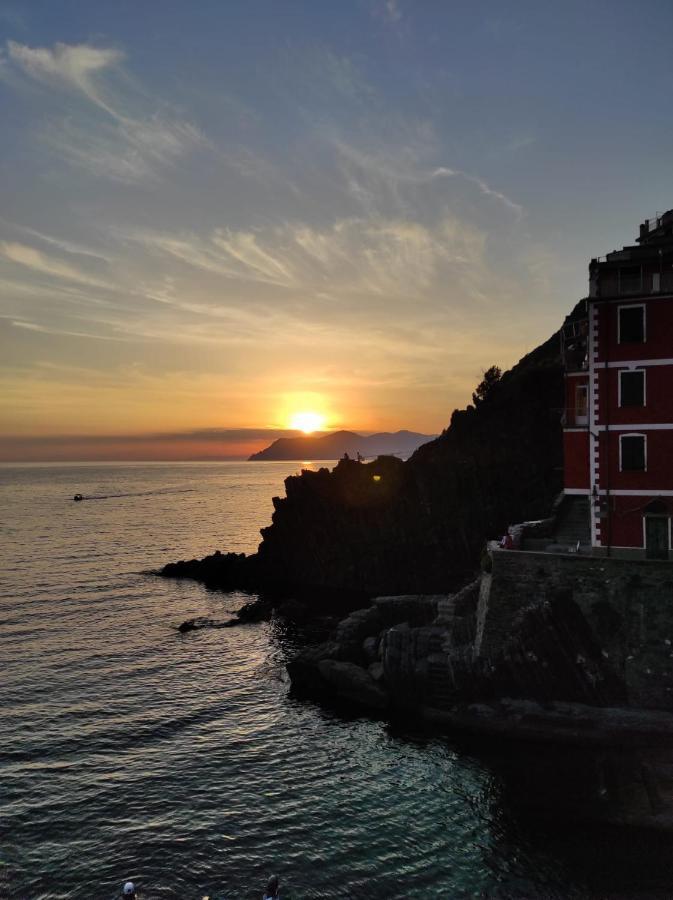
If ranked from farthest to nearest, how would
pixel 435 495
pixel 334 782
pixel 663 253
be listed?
pixel 435 495 < pixel 663 253 < pixel 334 782

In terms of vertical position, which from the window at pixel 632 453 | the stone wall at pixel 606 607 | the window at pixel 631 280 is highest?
the window at pixel 631 280

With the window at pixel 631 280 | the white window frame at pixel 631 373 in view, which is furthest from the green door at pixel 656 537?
the window at pixel 631 280

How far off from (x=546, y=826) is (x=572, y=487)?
1918cm

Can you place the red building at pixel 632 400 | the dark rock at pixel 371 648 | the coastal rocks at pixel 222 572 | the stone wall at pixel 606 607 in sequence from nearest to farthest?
the stone wall at pixel 606 607 < the red building at pixel 632 400 < the dark rock at pixel 371 648 < the coastal rocks at pixel 222 572

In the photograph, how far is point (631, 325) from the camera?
1384 inches

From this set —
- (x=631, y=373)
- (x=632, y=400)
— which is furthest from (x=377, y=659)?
(x=631, y=373)

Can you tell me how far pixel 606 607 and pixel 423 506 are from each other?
41931 mm

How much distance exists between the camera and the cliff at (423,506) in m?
71.1

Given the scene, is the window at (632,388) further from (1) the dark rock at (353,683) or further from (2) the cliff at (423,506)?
(2) the cliff at (423,506)

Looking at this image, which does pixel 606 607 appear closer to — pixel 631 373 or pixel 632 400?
pixel 632 400

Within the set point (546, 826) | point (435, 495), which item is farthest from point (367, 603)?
point (546, 826)

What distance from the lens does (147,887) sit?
73.3ft

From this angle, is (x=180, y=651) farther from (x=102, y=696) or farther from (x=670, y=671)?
(x=670, y=671)

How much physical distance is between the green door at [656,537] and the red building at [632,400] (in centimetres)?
5
